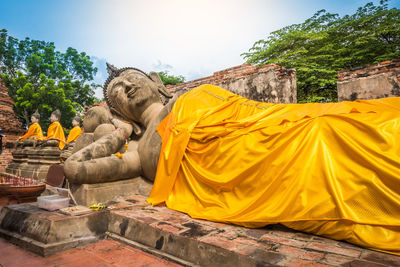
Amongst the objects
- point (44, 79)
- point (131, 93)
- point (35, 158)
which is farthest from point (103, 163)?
point (44, 79)

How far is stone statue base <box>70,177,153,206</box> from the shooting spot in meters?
2.59

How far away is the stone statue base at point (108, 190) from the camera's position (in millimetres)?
2590

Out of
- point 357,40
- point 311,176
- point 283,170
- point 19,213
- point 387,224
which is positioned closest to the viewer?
point 387,224

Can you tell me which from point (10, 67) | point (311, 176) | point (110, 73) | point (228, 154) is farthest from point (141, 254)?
point (10, 67)

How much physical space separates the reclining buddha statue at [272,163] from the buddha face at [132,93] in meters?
0.12

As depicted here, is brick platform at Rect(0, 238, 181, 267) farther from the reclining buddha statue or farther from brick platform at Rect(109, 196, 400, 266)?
the reclining buddha statue

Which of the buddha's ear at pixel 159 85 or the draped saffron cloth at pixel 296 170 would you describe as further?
the buddha's ear at pixel 159 85

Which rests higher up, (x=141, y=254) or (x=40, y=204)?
(x=40, y=204)

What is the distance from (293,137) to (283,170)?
287 millimetres

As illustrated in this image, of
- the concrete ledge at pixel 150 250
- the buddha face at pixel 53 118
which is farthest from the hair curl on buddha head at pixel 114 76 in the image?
the buddha face at pixel 53 118

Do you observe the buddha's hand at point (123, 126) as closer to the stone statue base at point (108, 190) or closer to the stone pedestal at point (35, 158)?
the stone statue base at point (108, 190)

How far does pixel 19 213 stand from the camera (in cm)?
213

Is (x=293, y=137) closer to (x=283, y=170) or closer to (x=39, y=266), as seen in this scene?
(x=283, y=170)

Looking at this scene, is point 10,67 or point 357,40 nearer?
point 357,40
